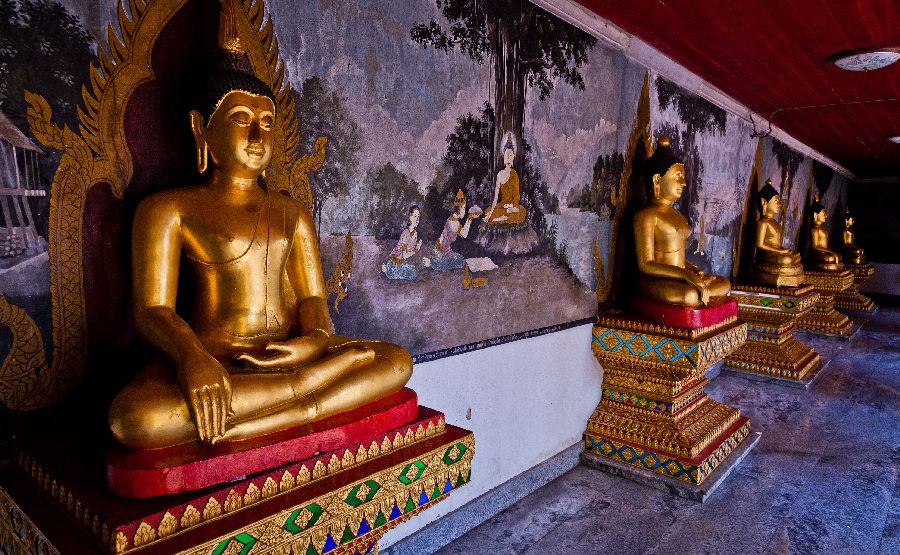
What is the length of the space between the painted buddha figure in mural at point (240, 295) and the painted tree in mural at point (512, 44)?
1.12 metres

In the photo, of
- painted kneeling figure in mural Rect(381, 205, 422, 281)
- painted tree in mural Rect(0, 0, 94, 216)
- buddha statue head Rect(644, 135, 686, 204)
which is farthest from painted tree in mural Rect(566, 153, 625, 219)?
painted tree in mural Rect(0, 0, 94, 216)

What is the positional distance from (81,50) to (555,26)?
2481 mm

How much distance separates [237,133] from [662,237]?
3.13 m

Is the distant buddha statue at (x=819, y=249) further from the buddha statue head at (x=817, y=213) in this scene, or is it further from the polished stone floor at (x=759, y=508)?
the polished stone floor at (x=759, y=508)

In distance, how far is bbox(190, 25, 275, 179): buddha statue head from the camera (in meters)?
1.67

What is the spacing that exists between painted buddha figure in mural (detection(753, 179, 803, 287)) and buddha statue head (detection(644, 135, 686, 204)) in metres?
3.23

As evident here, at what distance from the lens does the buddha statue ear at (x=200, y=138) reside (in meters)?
1.70

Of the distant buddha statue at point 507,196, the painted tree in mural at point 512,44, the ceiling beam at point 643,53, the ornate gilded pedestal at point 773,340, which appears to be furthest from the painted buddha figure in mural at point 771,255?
the distant buddha statue at point 507,196

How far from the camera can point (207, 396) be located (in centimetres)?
132

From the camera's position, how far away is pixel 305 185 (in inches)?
84.6

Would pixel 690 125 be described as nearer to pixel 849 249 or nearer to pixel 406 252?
pixel 406 252

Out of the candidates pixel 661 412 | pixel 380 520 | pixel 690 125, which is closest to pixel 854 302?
pixel 690 125

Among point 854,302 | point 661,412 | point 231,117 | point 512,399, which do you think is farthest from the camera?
point 854,302

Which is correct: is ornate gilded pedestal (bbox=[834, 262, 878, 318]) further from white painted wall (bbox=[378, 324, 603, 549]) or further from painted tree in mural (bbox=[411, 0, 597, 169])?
painted tree in mural (bbox=[411, 0, 597, 169])
